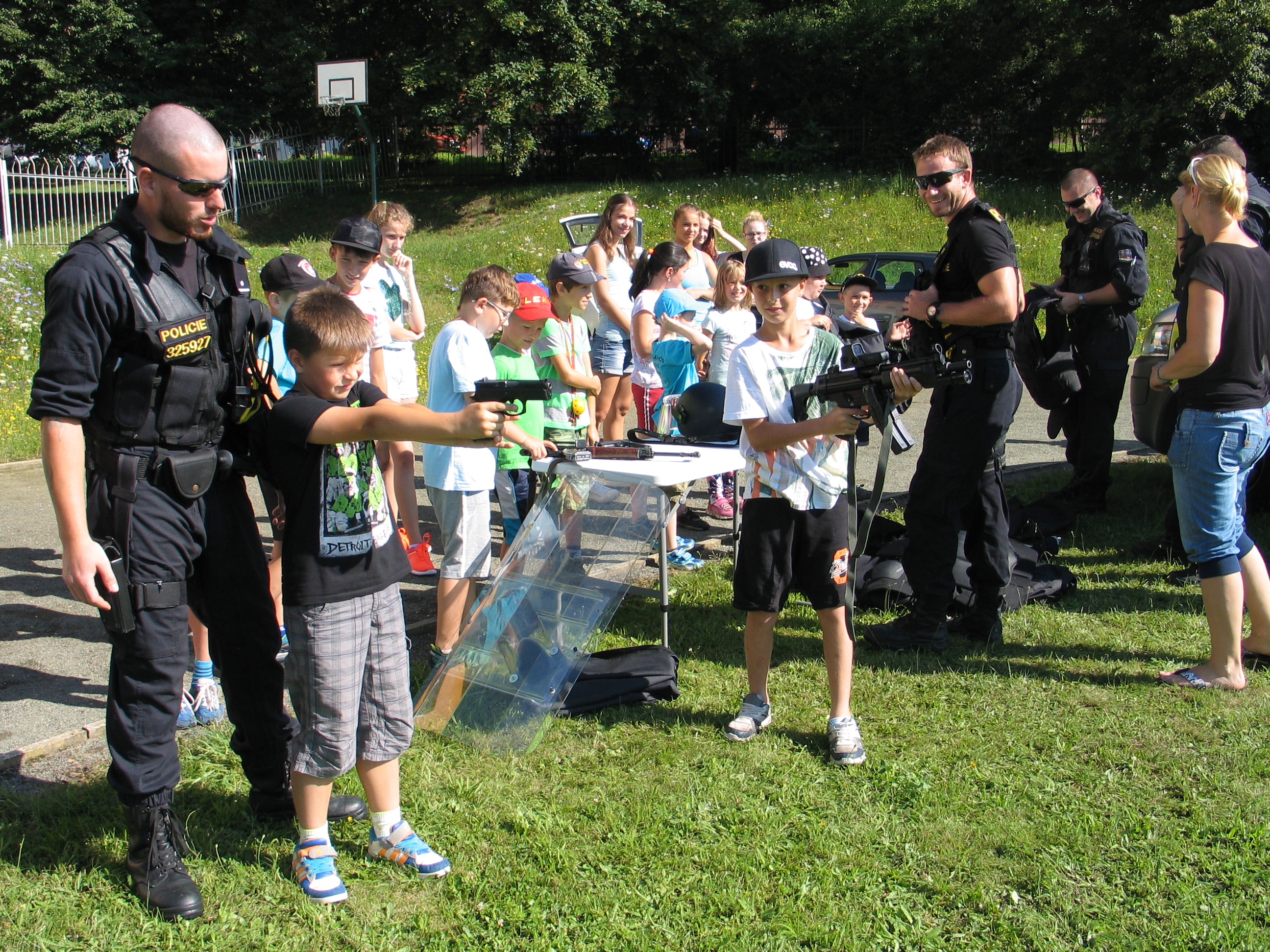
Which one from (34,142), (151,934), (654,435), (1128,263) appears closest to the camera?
(151,934)

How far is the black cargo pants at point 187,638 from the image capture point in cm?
270

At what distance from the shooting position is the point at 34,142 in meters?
26.5

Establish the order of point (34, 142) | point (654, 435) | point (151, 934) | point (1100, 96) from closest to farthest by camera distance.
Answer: point (151, 934) → point (654, 435) → point (1100, 96) → point (34, 142)

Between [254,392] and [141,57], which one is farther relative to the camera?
[141,57]

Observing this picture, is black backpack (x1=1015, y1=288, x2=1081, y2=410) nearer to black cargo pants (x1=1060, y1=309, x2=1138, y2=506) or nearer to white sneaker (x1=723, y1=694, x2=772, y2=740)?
black cargo pants (x1=1060, y1=309, x2=1138, y2=506)

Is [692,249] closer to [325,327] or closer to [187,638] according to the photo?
[325,327]

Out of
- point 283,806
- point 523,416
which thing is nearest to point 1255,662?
point 523,416

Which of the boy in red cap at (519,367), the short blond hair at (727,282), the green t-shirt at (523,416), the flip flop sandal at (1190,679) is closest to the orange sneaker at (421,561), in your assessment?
the boy in red cap at (519,367)

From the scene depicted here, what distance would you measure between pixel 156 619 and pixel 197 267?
1.01m

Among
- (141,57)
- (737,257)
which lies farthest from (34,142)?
(737,257)

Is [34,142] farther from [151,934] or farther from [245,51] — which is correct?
[151,934]

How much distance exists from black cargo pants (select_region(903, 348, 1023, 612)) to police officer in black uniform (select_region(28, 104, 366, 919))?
2852 millimetres

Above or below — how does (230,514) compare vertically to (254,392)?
below

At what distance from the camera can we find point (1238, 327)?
3914mm
